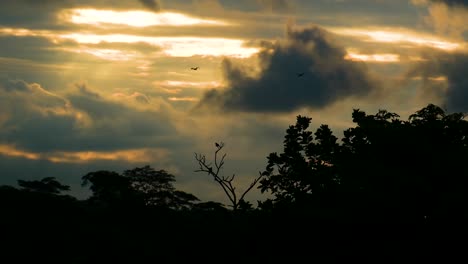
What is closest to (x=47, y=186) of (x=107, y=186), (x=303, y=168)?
(x=107, y=186)

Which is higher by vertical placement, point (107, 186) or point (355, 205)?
point (107, 186)

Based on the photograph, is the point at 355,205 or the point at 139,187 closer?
the point at 355,205

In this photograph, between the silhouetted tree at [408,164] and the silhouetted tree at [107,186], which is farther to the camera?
the silhouetted tree at [107,186]

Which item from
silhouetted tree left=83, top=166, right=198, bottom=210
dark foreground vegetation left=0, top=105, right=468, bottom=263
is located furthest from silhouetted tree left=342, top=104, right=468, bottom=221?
silhouetted tree left=83, top=166, right=198, bottom=210

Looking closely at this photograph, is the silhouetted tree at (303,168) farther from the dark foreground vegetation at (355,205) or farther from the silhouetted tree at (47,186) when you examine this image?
the silhouetted tree at (47,186)

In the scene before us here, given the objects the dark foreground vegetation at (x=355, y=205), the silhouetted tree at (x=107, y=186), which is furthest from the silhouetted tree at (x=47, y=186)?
the dark foreground vegetation at (x=355, y=205)

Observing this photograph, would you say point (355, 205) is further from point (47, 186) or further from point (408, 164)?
point (47, 186)

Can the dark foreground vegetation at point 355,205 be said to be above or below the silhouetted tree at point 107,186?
below

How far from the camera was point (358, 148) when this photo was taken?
5244 centimetres

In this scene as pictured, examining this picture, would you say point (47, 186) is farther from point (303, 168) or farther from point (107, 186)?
point (303, 168)

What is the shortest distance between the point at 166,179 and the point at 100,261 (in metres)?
35.2

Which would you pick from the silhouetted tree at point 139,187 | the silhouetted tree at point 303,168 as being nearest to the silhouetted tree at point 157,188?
the silhouetted tree at point 139,187

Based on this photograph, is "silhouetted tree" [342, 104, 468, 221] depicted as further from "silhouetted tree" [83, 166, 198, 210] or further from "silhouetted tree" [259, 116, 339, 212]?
"silhouetted tree" [83, 166, 198, 210]

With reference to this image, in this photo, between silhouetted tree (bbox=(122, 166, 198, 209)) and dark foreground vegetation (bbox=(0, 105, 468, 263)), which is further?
silhouetted tree (bbox=(122, 166, 198, 209))
